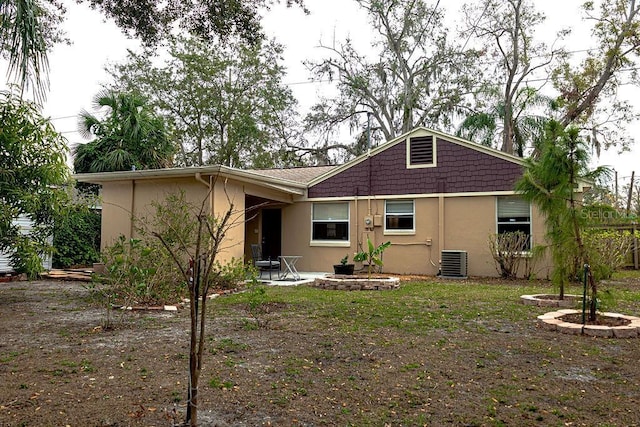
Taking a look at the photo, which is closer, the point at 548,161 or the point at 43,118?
the point at 548,161

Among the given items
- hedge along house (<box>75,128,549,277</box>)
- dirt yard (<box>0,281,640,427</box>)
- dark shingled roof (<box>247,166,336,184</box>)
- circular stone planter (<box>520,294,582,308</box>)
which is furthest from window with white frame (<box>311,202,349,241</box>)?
dirt yard (<box>0,281,640,427</box>)

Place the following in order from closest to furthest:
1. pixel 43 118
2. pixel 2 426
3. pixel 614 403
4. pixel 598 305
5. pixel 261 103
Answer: pixel 2 426, pixel 614 403, pixel 598 305, pixel 43 118, pixel 261 103

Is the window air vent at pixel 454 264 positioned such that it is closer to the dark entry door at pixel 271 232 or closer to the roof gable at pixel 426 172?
the roof gable at pixel 426 172

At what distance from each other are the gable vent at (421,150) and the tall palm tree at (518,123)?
455 cm

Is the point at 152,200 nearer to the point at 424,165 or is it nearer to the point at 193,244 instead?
the point at 193,244

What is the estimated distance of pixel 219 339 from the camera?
213 inches

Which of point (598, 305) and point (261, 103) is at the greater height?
point (261, 103)

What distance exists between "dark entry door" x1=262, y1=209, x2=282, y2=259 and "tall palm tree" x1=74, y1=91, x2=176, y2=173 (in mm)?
4640

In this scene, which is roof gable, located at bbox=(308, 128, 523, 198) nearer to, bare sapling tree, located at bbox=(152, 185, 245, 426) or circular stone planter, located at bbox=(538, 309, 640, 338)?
bare sapling tree, located at bbox=(152, 185, 245, 426)

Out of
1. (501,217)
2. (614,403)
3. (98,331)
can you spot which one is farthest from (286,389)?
(501,217)

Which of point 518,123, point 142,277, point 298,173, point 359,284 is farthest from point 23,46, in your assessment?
point 518,123

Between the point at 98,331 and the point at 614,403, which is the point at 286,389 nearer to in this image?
the point at 614,403

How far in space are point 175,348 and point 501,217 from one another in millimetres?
10194

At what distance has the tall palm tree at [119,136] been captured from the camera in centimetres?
1623
